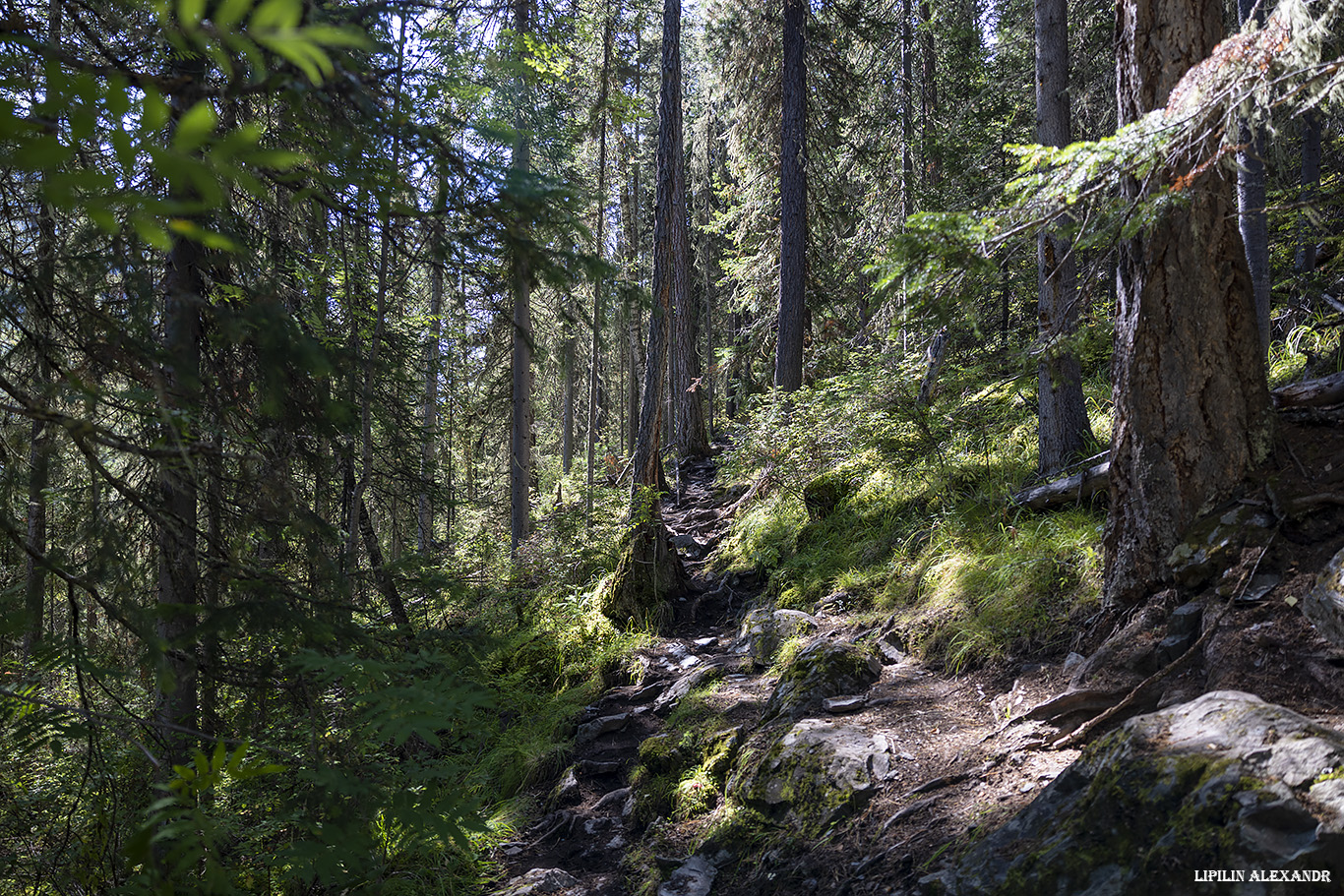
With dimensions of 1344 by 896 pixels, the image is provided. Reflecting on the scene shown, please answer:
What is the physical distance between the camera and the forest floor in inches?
125

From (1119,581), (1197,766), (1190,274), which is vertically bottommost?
(1197,766)

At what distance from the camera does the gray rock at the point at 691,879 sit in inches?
152

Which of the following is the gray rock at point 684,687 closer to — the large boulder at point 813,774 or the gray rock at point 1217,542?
the large boulder at point 813,774

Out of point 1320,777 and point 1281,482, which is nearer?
point 1320,777

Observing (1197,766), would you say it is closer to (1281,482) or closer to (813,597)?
(1281,482)

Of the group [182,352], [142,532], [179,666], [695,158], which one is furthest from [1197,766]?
[695,158]

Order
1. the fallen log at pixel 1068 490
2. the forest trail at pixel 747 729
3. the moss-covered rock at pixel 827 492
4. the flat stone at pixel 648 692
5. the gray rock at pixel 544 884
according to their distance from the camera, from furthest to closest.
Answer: the moss-covered rock at pixel 827 492
the flat stone at pixel 648 692
the fallen log at pixel 1068 490
the gray rock at pixel 544 884
the forest trail at pixel 747 729

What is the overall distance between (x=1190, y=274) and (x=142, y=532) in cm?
617

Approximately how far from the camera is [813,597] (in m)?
7.00

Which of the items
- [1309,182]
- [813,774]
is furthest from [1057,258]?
[813,774]

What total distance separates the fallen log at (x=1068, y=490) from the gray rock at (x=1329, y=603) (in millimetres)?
2136

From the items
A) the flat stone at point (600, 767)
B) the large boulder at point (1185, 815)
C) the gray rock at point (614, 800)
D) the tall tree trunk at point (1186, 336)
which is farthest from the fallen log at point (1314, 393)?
the flat stone at point (600, 767)

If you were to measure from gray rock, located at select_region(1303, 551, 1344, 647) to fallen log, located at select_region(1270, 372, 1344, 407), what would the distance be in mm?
1411

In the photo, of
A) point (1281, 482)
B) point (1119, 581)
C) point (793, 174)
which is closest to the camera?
point (1281, 482)
